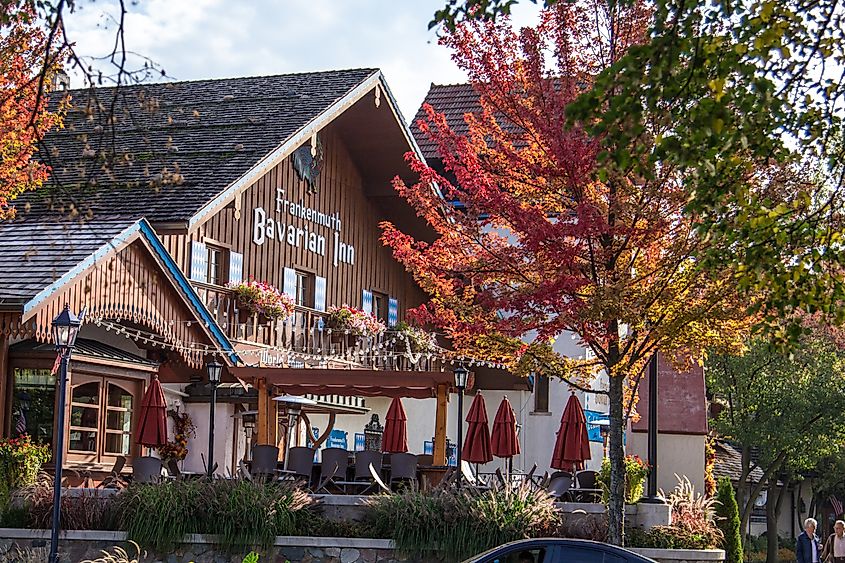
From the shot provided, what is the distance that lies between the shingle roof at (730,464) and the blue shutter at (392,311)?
17004mm

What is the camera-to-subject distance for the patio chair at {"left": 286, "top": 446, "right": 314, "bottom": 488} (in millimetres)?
19781

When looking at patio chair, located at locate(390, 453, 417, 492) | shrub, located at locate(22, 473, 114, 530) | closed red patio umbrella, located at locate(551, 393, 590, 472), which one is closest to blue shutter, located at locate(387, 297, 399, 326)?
→ closed red patio umbrella, located at locate(551, 393, 590, 472)

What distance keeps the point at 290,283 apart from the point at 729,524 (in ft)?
33.8

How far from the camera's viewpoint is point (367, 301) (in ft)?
100

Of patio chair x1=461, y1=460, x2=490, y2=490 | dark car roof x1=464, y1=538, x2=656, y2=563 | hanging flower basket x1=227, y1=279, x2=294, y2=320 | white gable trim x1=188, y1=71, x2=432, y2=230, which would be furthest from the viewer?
hanging flower basket x1=227, y1=279, x2=294, y2=320

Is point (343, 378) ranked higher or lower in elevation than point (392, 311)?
lower

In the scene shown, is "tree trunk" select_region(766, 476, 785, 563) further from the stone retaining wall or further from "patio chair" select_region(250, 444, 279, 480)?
the stone retaining wall

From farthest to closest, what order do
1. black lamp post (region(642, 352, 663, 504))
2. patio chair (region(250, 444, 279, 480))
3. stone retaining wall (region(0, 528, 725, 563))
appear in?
black lamp post (region(642, 352, 663, 504)), patio chair (region(250, 444, 279, 480)), stone retaining wall (region(0, 528, 725, 563))

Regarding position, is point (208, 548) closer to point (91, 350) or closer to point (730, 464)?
point (91, 350)

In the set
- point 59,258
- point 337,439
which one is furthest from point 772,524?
point 59,258

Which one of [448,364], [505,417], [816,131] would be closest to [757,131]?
[816,131]

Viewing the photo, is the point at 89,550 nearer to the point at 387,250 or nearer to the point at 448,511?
the point at 448,511

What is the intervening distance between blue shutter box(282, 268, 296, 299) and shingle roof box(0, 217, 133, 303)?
21.6 feet

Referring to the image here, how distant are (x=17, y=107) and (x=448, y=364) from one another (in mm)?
14645
